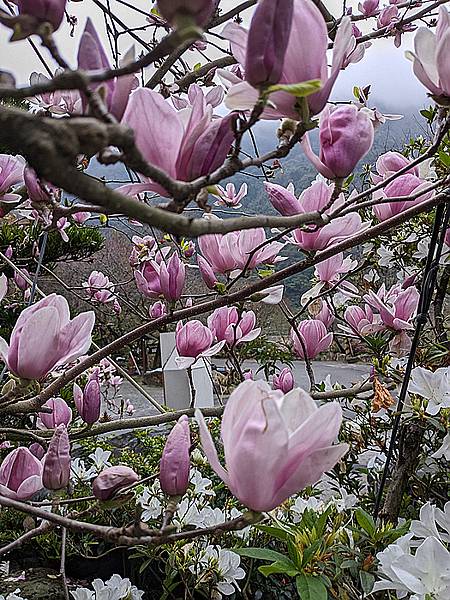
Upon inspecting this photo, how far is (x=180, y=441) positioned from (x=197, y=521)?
79 cm

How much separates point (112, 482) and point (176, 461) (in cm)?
→ 6

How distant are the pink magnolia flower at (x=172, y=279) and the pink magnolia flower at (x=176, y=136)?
46 centimetres

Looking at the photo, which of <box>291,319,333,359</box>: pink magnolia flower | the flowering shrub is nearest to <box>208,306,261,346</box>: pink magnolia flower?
the flowering shrub

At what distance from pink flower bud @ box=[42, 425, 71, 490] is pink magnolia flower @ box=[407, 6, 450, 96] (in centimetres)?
41

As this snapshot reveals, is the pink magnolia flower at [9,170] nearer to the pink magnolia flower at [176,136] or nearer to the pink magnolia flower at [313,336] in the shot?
the pink magnolia flower at [176,136]

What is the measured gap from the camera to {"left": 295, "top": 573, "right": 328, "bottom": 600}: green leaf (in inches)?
24.5

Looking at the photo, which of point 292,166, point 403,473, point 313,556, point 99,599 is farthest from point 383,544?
point 292,166

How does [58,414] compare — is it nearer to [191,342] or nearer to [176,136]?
[191,342]

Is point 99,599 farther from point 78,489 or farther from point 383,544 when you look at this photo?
point 383,544

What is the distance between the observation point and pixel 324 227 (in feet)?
2.14

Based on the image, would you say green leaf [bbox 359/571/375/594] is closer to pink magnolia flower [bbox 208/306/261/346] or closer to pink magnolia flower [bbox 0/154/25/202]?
pink magnolia flower [bbox 208/306/261/346]

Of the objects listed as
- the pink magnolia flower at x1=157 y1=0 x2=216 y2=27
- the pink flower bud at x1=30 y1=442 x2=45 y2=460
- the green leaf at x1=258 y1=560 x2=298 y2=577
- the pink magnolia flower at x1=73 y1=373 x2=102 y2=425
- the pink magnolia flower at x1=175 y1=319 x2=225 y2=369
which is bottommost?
the green leaf at x1=258 y1=560 x2=298 y2=577

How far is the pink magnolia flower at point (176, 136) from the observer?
0.37m

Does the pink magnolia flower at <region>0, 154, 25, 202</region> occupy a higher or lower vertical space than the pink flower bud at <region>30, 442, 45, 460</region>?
higher
